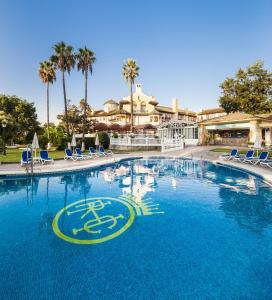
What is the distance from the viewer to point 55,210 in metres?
8.16

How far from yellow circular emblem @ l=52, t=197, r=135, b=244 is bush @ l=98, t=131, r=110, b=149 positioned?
81.8 feet

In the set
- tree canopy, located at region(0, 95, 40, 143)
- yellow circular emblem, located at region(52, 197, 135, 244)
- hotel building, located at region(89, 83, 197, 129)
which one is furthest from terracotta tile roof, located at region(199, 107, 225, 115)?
yellow circular emblem, located at region(52, 197, 135, 244)

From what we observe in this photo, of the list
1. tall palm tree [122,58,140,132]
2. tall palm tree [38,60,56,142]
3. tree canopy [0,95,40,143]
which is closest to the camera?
tall palm tree [38,60,56,142]

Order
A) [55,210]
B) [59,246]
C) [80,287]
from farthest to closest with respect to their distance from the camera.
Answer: [55,210] < [59,246] < [80,287]

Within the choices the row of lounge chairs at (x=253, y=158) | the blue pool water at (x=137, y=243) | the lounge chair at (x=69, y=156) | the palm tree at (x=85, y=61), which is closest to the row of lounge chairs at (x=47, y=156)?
the lounge chair at (x=69, y=156)

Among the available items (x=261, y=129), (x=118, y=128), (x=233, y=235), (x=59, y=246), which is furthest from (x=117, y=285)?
(x=261, y=129)

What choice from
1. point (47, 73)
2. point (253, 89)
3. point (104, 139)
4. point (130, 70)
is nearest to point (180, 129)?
point (130, 70)

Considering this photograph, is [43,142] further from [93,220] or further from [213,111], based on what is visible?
[213,111]

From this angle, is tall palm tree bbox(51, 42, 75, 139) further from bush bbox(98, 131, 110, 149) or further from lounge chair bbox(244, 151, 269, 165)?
lounge chair bbox(244, 151, 269, 165)

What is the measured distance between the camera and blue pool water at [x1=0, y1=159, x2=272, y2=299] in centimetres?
388

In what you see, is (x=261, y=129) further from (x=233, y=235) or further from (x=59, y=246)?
(x=59, y=246)

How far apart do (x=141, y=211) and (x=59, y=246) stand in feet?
11.1

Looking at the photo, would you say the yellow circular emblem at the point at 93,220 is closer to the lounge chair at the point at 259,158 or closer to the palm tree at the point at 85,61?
the lounge chair at the point at 259,158

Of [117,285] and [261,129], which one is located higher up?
[261,129]
